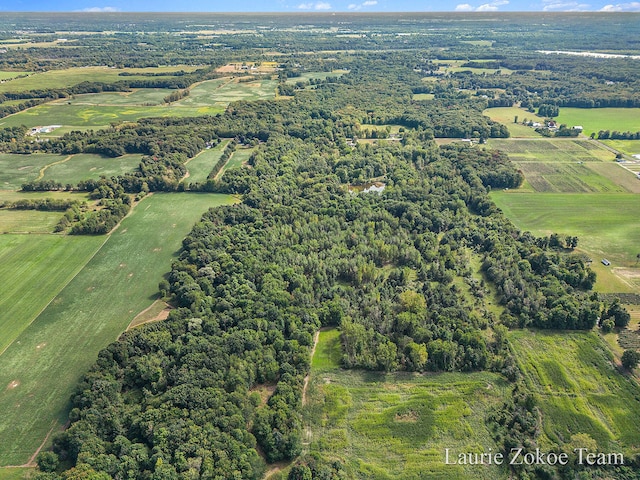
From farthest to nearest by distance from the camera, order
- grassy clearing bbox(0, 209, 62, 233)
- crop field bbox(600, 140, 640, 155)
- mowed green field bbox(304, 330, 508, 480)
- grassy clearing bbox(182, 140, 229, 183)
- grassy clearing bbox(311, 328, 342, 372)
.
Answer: crop field bbox(600, 140, 640, 155) → grassy clearing bbox(182, 140, 229, 183) → grassy clearing bbox(0, 209, 62, 233) → grassy clearing bbox(311, 328, 342, 372) → mowed green field bbox(304, 330, 508, 480)

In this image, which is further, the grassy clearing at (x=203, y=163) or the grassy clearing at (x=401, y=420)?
the grassy clearing at (x=203, y=163)

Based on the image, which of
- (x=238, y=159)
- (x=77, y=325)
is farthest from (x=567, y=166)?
(x=77, y=325)

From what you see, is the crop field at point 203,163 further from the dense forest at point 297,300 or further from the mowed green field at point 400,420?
the mowed green field at point 400,420

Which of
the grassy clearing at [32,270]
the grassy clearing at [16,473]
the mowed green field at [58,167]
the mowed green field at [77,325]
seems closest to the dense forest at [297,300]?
the grassy clearing at [16,473]

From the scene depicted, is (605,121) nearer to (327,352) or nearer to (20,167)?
(327,352)

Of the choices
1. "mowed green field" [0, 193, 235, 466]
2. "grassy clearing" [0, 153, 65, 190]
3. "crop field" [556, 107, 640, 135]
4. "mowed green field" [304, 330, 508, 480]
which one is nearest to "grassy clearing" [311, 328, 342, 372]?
"mowed green field" [304, 330, 508, 480]

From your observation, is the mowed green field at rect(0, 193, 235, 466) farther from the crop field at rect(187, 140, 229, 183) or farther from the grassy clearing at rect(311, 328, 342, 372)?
the grassy clearing at rect(311, 328, 342, 372)
